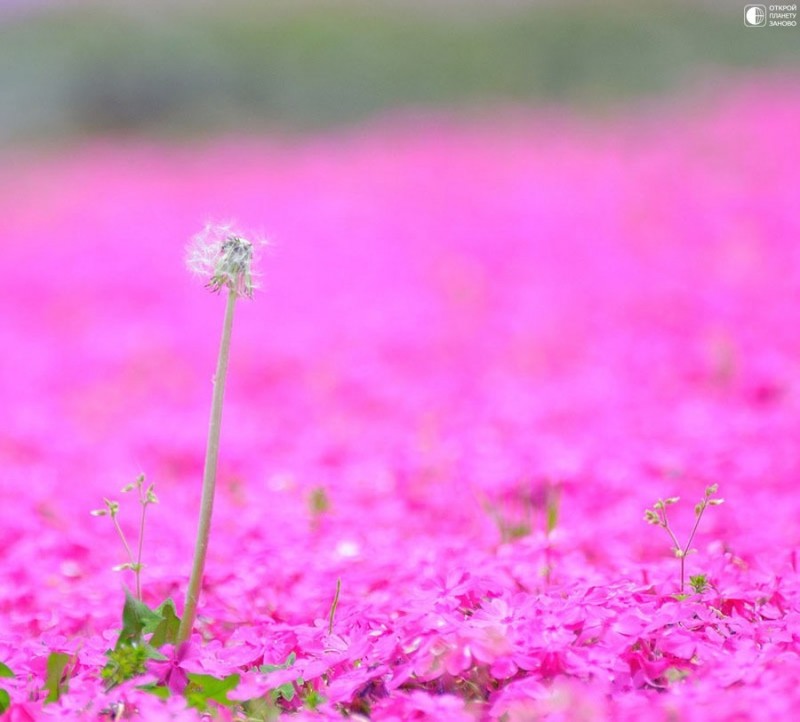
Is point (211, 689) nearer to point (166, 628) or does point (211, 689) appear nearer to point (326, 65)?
point (166, 628)

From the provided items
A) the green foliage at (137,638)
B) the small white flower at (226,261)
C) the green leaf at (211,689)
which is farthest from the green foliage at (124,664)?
the small white flower at (226,261)

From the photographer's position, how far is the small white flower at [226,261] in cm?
177

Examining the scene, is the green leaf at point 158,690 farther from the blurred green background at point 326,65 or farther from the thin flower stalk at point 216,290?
the blurred green background at point 326,65

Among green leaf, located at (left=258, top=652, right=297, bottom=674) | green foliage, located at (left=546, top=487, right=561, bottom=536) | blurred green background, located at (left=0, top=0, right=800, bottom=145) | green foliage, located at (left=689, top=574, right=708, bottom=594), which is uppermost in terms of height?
blurred green background, located at (left=0, top=0, right=800, bottom=145)

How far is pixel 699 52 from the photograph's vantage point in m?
12.5

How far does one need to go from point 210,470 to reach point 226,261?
0.37 metres

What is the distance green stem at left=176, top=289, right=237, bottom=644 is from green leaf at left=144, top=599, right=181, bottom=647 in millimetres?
12

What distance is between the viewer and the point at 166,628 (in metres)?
1.82

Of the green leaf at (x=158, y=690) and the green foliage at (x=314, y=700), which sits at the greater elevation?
the green leaf at (x=158, y=690)

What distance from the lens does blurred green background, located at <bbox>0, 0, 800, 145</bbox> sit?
1208 cm

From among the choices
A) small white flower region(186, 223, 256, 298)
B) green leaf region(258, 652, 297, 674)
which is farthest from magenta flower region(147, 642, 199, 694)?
small white flower region(186, 223, 256, 298)

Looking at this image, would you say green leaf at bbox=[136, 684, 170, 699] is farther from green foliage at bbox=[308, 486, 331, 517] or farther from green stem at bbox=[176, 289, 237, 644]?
green foliage at bbox=[308, 486, 331, 517]

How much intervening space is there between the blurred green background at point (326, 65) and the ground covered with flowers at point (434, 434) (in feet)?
7.60

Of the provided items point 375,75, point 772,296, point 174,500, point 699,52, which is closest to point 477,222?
point 772,296
